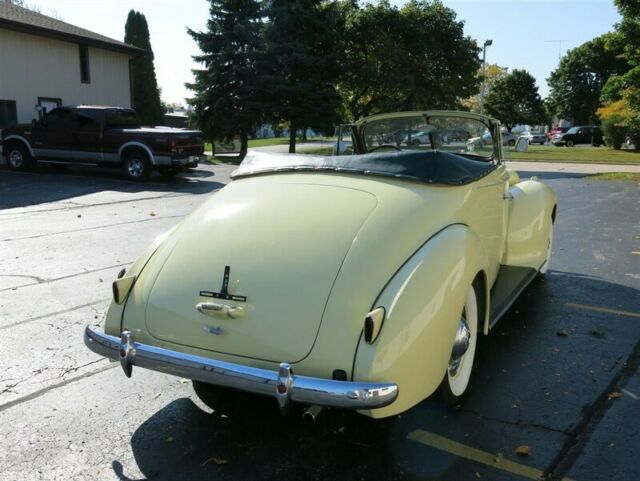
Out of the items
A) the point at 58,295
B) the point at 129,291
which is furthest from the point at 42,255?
the point at 129,291

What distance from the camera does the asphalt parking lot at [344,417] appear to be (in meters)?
2.69

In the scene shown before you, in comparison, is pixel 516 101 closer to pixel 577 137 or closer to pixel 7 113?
pixel 577 137

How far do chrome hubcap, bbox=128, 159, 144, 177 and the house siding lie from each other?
6.55m

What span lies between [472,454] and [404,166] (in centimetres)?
161

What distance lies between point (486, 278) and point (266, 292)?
4.63 feet

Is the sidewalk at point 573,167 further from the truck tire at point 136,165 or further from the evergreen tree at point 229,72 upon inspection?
the truck tire at point 136,165

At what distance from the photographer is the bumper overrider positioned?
2365 millimetres

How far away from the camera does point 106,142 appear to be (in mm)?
15820

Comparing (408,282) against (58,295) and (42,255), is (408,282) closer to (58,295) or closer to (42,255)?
(58,295)

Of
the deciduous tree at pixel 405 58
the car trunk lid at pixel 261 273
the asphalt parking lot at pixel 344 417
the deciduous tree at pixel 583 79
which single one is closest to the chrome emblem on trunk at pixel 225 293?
the car trunk lid at pixel 261 273

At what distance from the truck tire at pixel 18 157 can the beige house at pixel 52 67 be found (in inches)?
99.9

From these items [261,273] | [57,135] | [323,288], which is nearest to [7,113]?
[57,135]

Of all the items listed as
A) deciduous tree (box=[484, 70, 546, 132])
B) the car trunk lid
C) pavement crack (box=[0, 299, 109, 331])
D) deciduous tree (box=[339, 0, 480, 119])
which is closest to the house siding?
deciduous tree (box=[339, 0, 480, 119])

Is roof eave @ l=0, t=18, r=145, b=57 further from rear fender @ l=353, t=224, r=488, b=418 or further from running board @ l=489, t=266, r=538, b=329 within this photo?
rear fender @ l=353, t=224, r=488, b=418
